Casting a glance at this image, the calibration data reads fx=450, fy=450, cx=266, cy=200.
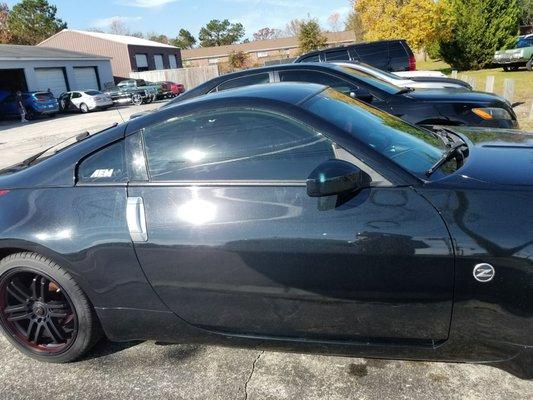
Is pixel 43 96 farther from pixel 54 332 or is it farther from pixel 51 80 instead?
pixel 54 332

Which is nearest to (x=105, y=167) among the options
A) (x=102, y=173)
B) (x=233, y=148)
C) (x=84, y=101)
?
(x=102, y=173)

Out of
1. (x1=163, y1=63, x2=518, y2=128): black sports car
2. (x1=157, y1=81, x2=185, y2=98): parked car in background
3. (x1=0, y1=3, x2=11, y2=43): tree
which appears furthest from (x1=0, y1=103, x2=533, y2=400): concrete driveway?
(x1=0, y1=3, x2=11, y2=43): tree

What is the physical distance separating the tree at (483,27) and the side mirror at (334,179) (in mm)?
27943

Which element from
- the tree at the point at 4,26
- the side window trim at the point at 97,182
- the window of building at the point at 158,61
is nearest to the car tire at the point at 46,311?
the side window trim at the point at 97,182

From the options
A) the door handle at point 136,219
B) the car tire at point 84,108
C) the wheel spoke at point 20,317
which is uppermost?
the door handle at point 136,219

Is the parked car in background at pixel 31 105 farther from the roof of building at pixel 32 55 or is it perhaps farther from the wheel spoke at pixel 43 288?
the wheel spoke at pixel 43 288

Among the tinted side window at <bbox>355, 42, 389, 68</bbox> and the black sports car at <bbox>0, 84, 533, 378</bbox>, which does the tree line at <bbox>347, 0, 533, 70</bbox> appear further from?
the black sports car at <bbox>0, 84, 533, 378</bbox>

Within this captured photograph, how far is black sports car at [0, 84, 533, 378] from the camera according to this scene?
1987mm

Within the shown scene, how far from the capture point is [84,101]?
26.7m

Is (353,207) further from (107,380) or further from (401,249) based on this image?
(107,380)

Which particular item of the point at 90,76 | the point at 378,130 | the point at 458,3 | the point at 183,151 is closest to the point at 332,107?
the point at 378,130

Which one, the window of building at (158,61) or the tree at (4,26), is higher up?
the tree at (4,26)

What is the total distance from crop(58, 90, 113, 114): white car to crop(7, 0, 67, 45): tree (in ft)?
106

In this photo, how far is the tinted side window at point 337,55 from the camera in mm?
12102
